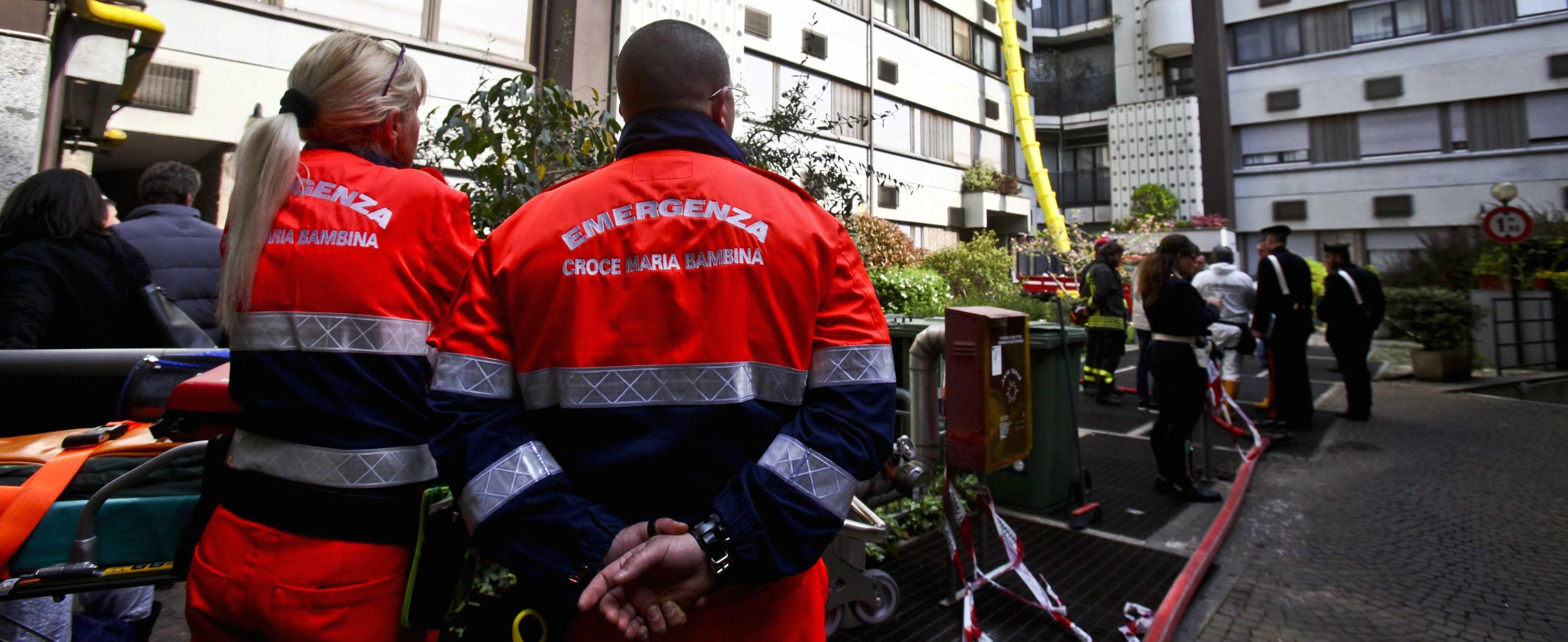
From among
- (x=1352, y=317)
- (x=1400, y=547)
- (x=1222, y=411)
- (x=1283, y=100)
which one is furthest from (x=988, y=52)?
(x=1400, y=547)

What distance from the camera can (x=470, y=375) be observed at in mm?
1314

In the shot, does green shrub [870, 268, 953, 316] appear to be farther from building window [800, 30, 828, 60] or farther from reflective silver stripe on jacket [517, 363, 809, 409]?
building window [800, 30, 828, 60]

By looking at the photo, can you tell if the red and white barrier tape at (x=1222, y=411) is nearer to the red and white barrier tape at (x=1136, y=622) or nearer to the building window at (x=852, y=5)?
the red and white barrier tape at (x=1136, y=622)

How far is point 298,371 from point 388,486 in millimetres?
306

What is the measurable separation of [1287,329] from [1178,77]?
24289 mm

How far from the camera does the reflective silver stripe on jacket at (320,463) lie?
1.58 meters

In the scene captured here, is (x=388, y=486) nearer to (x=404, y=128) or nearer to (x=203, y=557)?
(x=203, y=557)

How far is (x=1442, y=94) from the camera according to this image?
23.1m

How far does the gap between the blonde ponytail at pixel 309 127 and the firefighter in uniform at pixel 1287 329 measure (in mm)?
8461

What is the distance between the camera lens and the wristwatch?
122 cm

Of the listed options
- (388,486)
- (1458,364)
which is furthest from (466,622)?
(1458,364)

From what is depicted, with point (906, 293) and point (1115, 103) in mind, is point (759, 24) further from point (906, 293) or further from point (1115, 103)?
point (1115, 103)

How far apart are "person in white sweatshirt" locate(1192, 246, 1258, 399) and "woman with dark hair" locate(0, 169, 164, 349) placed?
854 centimetres

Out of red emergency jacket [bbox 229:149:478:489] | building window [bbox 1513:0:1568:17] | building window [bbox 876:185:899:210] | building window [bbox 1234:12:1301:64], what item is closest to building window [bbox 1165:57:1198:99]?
building window [bbox 1234:12:1301:64]
